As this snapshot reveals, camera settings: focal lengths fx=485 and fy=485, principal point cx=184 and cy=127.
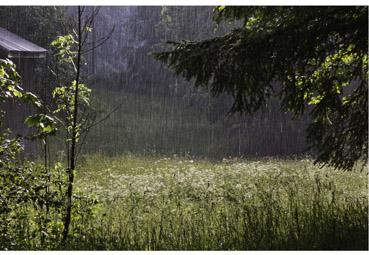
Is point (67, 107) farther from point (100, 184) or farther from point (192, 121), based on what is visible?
point (192, 121)

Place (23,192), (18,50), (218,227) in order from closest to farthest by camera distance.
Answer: (23,192) → (218,227) → (18,50)

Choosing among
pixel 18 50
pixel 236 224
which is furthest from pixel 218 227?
pixel 18 50

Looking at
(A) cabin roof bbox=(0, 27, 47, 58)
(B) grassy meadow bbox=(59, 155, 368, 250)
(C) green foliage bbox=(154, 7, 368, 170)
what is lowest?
(B) grassy meadow bbox=(59, 155, 368, 250)

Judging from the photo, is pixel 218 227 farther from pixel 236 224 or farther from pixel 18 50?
pixel 18 50

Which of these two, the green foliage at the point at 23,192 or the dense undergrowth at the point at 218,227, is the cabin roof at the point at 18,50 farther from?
the green foliage at the point at 23,192

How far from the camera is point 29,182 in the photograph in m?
5.70

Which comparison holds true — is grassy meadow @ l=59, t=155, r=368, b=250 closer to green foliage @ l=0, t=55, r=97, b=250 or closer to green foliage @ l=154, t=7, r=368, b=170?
green foliage @ l=0, t=55, r=97, b=250

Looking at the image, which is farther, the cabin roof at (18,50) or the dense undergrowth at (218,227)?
the cabin roof at (18,50)

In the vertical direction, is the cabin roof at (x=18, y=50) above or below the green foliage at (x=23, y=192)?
above

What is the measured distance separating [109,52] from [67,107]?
34.7 metres

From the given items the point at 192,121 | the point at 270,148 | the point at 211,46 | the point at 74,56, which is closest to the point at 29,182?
the point at 74,56

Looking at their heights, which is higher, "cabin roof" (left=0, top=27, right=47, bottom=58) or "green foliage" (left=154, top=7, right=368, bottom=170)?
"green foliage" (left=154, top=7, right=368, bottom=170)

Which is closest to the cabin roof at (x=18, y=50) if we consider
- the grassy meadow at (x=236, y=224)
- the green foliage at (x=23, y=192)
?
the grassy meadow at (x=236, y=224)

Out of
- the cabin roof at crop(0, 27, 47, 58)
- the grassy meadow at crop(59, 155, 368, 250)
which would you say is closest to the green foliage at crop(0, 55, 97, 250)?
the grassy meadow at crop(59, 155, 368, 250)
